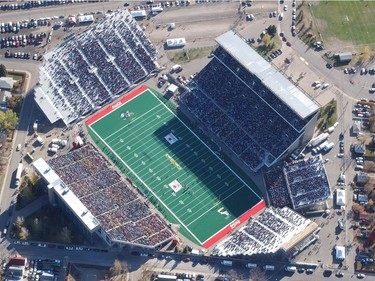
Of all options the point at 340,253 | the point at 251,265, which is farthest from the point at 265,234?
the point at 340,253

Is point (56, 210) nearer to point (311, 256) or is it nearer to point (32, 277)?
point (32, 277)

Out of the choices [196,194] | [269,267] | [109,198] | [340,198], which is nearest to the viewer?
[269,267]

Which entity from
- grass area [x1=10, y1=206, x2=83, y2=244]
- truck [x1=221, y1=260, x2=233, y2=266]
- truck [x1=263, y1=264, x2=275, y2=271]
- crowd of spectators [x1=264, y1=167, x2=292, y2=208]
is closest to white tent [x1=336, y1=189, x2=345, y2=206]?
crowd of spectators [x1=264, y1=167, x2=292, y2=208]

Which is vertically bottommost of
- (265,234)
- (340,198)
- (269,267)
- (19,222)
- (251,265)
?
(269,267)

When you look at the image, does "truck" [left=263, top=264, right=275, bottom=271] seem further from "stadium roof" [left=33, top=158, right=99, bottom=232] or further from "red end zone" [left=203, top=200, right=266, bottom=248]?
"stadium roof" [left=33, top=158, right=99, bottom=232]

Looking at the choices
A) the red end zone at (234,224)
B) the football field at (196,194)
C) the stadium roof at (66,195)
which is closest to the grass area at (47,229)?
the stadium roof at (66,195)

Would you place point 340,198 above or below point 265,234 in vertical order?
above

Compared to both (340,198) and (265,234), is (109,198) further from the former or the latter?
(340,198)

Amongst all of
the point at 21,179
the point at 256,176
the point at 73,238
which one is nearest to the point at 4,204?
the point at 21,179
